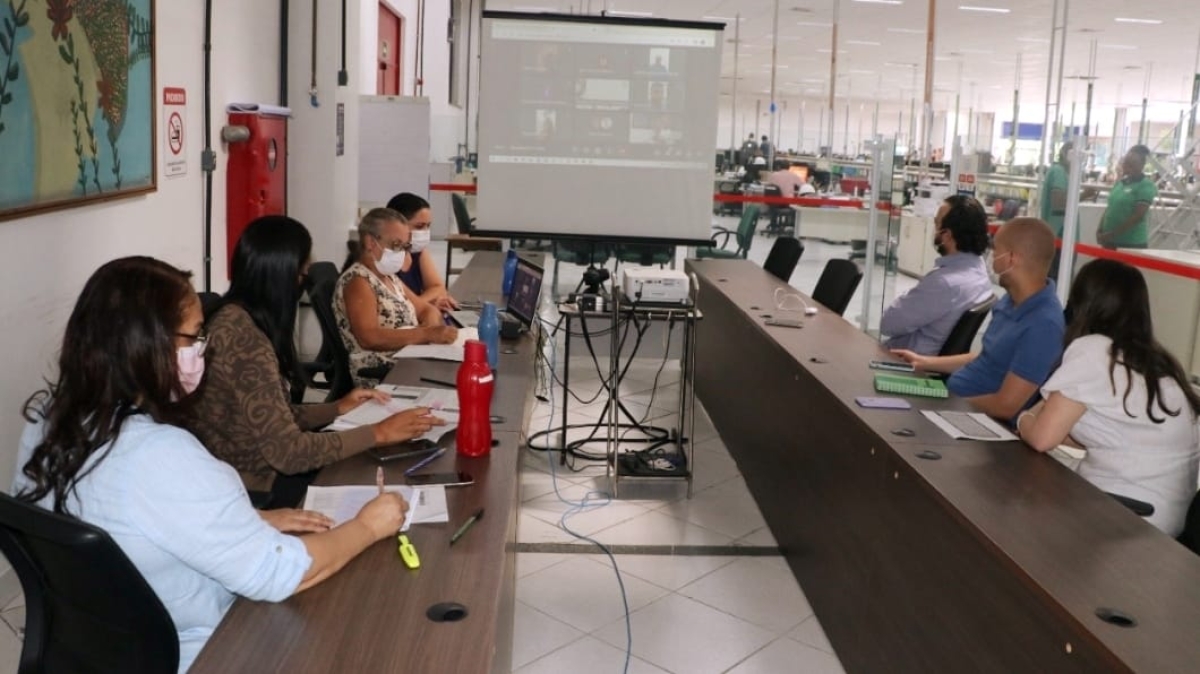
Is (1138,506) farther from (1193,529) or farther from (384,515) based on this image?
(384,515)

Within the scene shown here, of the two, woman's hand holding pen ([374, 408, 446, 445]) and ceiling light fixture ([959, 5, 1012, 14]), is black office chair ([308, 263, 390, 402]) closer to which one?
woman's hand holding pen ([374, 408, 446, 445])

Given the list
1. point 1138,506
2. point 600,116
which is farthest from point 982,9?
point 1138,506

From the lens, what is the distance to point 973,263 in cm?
417

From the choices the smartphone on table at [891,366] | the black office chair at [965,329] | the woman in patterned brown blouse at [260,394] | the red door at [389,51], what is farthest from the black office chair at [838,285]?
the red door at [389,51]

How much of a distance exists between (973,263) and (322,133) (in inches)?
140

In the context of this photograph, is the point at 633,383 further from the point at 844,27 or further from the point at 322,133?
the point at 844,27

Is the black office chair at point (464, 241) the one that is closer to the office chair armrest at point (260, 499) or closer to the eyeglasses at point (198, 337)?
the office chair armrest at point (260, 499)

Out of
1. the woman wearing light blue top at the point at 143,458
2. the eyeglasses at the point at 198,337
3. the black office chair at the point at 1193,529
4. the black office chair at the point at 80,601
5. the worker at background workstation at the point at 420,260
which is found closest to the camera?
the black office chair at the point at 80,601

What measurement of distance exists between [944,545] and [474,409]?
3.43 feet

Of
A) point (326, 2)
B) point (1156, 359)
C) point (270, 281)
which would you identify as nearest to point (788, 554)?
point (1156, 359)

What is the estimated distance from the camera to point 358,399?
9.00 feet

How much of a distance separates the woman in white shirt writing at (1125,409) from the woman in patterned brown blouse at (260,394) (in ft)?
4.85

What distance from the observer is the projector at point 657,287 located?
13.0 ft

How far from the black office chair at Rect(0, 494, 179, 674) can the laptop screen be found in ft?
7.83
